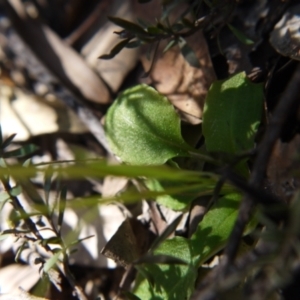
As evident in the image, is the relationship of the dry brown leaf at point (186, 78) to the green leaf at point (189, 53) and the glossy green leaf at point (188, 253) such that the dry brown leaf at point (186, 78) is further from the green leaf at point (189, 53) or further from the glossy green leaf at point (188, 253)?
the glossy green leaf at point (188, 253)

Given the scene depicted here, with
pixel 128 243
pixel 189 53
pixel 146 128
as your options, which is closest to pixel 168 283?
pixel 128 243

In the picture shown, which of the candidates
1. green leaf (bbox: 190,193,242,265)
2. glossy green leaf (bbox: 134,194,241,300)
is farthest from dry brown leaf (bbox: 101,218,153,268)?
green leaf (bbox: 190,193,242,265)

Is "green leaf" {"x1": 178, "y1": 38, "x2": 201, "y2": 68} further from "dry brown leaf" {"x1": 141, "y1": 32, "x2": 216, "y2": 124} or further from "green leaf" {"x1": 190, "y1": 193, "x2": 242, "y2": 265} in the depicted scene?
"green leaf" {"x1": 190, "y1": 193, "x2": 242, "y2": 265}

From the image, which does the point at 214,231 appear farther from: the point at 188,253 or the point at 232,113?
the point at 232,113

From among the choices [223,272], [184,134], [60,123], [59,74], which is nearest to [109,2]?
[59,74]

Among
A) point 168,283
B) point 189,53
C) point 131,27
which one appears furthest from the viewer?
point 189,53

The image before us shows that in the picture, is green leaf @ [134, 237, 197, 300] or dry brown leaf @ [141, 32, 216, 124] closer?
green leaf @ [134, 237, 197, 300]
